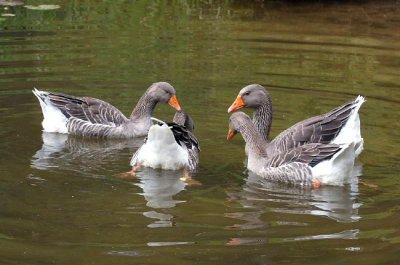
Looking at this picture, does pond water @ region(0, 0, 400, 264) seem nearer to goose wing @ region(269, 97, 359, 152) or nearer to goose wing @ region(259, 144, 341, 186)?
goose wing @ region(259, 144, 341, 186)

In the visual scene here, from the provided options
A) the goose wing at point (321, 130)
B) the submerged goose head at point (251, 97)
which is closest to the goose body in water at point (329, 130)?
the goose wing at point (321, 130)

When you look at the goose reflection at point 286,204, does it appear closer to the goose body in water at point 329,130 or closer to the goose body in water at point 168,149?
the goose body in water at point 329,130

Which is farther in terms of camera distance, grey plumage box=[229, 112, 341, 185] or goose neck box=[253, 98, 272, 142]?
goose neck box=[253, 98, 272, 142]

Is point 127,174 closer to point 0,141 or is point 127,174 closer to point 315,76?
point 0,141

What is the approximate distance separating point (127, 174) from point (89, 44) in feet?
25.0

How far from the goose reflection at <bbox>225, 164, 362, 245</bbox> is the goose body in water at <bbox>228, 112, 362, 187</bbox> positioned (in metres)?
0.11

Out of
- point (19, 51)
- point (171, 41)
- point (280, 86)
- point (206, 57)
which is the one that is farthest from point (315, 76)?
point (19, 51)

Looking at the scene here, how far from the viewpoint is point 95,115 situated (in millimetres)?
12023

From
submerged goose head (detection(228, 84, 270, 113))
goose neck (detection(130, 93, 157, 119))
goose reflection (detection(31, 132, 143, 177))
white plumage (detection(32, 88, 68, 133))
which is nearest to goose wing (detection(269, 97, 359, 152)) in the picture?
submerged goose head (detection(228, 84, 270, 113))

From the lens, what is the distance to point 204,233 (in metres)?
7.68

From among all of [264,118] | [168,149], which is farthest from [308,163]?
[264,118]

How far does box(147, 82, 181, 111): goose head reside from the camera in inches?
479

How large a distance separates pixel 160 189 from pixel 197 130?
2865 mm

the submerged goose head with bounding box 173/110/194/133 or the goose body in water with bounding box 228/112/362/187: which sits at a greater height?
the submerged goose head with bounding box 173/110/194/133
